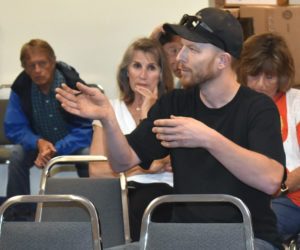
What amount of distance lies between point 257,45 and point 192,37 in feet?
3.14

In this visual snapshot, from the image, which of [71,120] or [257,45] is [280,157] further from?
[71,120]

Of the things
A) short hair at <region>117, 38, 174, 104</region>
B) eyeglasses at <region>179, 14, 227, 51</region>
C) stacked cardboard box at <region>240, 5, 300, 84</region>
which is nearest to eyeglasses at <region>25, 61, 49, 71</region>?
short hair at <region>117, 38, 174, 104</region>

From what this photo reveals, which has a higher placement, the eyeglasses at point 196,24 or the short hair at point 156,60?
the eyeglasses at point 196,24

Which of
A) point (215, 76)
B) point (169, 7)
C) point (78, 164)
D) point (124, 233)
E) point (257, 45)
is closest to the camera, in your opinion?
point (215, 76)

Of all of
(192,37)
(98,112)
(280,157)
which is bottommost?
(280,157)

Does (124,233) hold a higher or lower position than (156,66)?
lower

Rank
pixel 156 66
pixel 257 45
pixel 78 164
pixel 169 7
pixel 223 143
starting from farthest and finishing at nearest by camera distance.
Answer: pixel 169 7
pixel 78 164
pixel 156 66
pixel 257 45
pixel 223 143

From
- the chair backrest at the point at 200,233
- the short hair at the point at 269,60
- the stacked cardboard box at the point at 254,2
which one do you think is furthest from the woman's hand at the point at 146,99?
the stacked cardboard box at the point at 254,2

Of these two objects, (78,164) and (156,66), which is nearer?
(156,66)

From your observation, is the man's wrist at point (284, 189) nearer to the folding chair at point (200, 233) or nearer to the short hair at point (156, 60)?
the folding chair at point (200, 233)

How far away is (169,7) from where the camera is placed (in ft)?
15.0

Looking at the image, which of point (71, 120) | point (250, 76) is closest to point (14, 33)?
A: point (71, 120)

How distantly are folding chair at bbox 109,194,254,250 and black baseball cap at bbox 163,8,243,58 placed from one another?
0.58 meters

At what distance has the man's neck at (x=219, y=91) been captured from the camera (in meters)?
1.98
